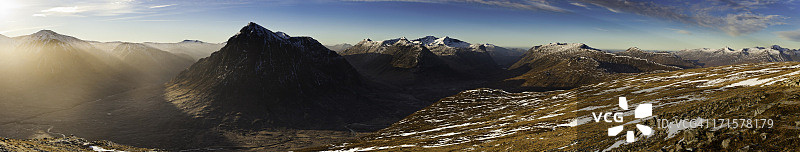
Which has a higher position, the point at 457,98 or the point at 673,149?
the point at 673,149

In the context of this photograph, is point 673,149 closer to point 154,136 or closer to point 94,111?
point 154,136

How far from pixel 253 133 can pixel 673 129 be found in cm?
17684

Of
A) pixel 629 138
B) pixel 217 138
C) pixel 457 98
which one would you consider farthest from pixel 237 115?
pixel 629 138

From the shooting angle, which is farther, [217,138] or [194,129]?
[194,129]

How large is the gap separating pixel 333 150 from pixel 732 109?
7396 cm

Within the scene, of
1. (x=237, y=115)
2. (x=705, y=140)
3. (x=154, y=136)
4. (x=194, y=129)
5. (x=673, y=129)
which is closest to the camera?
(x=705, y=140)

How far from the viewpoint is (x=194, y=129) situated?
164m

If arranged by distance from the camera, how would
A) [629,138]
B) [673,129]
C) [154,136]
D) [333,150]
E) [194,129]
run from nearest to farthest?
[673,129] → [629,138] → [333,150] → [154,136] → [194,129]

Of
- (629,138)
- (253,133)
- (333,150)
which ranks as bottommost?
(253,133)

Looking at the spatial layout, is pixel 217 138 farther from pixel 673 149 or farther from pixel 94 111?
pixel 673 149

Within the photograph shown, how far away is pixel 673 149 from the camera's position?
21469 millimetres

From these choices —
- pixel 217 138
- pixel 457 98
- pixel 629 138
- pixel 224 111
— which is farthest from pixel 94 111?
pixel 629 138

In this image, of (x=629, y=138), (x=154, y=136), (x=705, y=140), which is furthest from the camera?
(x=154, y=136)

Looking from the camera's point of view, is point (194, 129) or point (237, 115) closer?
point (194, 129)
